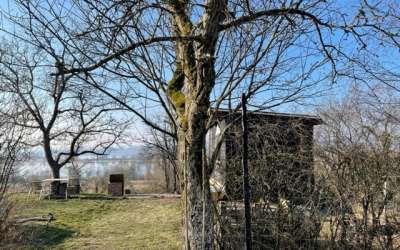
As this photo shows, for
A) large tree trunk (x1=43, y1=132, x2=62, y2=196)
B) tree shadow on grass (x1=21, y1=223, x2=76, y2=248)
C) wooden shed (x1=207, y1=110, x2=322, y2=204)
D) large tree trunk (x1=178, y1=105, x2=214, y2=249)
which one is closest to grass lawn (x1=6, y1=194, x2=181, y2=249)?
tree shadow on grass (x1=21, y1=223, x2=76, y2=248)

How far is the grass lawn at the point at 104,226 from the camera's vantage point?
323 inches

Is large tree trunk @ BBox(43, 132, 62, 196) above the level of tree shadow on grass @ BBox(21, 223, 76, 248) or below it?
above

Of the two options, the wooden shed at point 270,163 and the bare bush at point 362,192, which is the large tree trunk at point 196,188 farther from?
the bare bush at point 362,192

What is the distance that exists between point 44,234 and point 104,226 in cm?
182

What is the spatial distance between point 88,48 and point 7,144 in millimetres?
2660

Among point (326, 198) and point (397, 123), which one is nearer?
point (326, 198)

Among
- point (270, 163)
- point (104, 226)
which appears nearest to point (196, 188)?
point (270, 163)

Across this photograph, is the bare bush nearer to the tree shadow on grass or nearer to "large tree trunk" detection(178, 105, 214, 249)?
"large tree trunk" detection(178, 105, 214, 249)

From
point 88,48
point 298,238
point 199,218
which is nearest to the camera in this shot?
point 199,218

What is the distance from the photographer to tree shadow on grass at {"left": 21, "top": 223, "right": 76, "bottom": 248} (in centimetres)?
818

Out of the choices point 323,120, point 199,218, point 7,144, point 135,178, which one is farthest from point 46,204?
point 135,178

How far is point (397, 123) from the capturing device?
23.6ft

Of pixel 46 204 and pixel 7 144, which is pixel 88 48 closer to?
pixel 7 144

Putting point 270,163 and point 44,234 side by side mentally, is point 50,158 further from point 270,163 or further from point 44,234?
point 270,163
